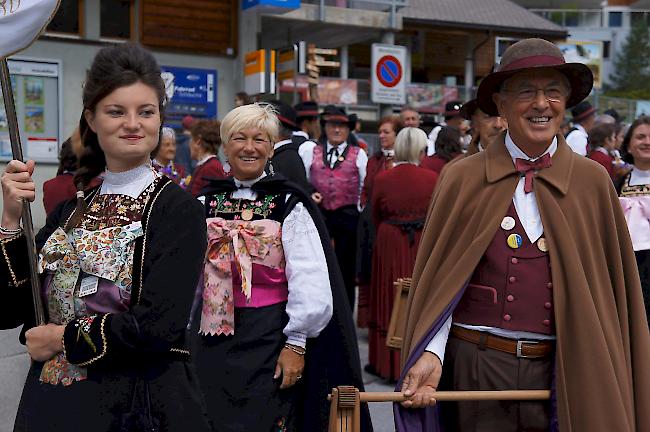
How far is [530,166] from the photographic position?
3203 millimetres

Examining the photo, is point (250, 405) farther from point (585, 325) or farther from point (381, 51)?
point (381, 51)

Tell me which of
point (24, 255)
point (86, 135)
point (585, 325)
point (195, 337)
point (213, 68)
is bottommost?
point (195, 337)

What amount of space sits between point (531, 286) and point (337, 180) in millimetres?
6231

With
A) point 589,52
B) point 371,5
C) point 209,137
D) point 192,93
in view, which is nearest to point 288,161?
point 209,137

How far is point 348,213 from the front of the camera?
9.27m

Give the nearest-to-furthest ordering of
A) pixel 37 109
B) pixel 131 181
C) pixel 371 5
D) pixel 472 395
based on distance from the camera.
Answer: pixel 131 181 → pixel 472 395 → pixel 37 109 → pixel 371 5

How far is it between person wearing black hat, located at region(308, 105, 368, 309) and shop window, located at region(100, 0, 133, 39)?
27.7 ft

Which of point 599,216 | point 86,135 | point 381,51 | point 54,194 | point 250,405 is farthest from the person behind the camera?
point 381,51

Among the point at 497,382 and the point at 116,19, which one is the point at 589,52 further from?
the point at 497,382

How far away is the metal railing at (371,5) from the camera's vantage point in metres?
22.0

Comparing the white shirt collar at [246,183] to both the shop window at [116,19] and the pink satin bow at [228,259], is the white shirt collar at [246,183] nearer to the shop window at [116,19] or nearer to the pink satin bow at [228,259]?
the pink satin bow at [228,259]

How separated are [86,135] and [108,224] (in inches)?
14.0

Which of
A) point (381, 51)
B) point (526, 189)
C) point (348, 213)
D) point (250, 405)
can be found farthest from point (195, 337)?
point (381, 51)

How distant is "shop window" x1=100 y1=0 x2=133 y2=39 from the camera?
16562 mm
